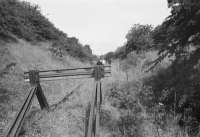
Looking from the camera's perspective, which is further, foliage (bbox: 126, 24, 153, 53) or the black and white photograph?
foliage (bbox: 126, 24, 153, 53)

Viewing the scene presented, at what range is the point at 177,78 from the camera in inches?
235

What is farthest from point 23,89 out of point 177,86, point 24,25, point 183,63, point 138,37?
point 138,37

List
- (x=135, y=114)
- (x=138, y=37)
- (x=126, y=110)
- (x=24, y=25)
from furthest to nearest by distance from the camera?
(x=138, y=37) → (x=24, y=25) → (x=126, y=110) → (x=135, y=114)

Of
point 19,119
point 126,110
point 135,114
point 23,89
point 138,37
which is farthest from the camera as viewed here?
point 138,37

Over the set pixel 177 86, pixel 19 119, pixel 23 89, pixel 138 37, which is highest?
pixel 138 37

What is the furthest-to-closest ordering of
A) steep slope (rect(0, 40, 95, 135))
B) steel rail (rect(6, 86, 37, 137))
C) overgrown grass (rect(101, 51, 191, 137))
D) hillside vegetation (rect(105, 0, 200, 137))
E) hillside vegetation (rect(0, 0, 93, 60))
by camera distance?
hillside vegetation (rect(0, 0, 93, 60)) → steep slope (rect(0, 40, 95, 135)) → hillside vegetation (rect(105, 0, 200, 137)) → overgrown grass (rect(101, 51, 191, 137)) → steel rail (rect(6, 86, 37, 137))

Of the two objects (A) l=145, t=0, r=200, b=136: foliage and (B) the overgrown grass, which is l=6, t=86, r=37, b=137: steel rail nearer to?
(B) the overgrown grass

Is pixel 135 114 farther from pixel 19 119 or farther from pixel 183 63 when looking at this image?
pixel 19 119

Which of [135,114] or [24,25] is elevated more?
[24,25]

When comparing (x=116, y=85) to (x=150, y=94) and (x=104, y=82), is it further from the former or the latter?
(x=150, y=94)

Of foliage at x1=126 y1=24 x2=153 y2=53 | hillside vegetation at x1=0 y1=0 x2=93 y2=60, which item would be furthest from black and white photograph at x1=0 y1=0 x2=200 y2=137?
foliage at x1=126 y1=24 x2=153 y2=53

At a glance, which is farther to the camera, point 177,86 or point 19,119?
point 177,86

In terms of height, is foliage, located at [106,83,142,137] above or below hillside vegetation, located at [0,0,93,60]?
below

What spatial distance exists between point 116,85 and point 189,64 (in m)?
2.48
